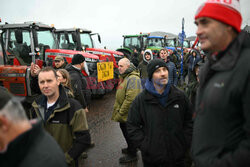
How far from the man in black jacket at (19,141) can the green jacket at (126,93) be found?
240 cm

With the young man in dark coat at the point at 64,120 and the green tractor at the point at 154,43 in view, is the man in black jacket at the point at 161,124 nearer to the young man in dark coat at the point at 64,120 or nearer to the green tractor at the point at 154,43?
the young man in dark coat at the point at 64,120

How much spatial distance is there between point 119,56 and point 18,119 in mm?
11091

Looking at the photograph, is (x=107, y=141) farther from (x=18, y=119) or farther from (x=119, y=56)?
(x=119, y=56)

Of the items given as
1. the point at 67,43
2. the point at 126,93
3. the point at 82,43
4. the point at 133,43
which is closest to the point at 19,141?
the point at 126,93

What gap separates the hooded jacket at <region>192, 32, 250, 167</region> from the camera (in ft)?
3.58

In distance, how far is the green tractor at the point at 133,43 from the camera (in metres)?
16.0

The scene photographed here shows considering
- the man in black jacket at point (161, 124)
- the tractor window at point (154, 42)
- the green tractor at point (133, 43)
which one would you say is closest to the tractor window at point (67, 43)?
the green tractor at point (133, 43)

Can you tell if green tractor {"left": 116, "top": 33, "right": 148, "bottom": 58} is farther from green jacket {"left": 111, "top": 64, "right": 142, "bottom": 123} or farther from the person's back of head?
the person's back of head

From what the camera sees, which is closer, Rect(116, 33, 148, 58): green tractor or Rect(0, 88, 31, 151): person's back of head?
Rect(0, 88, 31, 151): person's back of head

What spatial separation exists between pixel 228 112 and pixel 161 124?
1.06m

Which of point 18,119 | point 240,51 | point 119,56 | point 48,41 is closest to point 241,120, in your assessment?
point 240,51

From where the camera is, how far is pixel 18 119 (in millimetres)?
1062

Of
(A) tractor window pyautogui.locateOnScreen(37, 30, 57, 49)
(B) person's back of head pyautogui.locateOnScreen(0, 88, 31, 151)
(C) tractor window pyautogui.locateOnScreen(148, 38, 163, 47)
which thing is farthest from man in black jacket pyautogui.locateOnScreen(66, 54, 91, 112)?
(C) tractor window pyautogui.locateOnScreen(148, 38, 163, 47)

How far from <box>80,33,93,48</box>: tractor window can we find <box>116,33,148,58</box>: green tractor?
4956 millimetres
